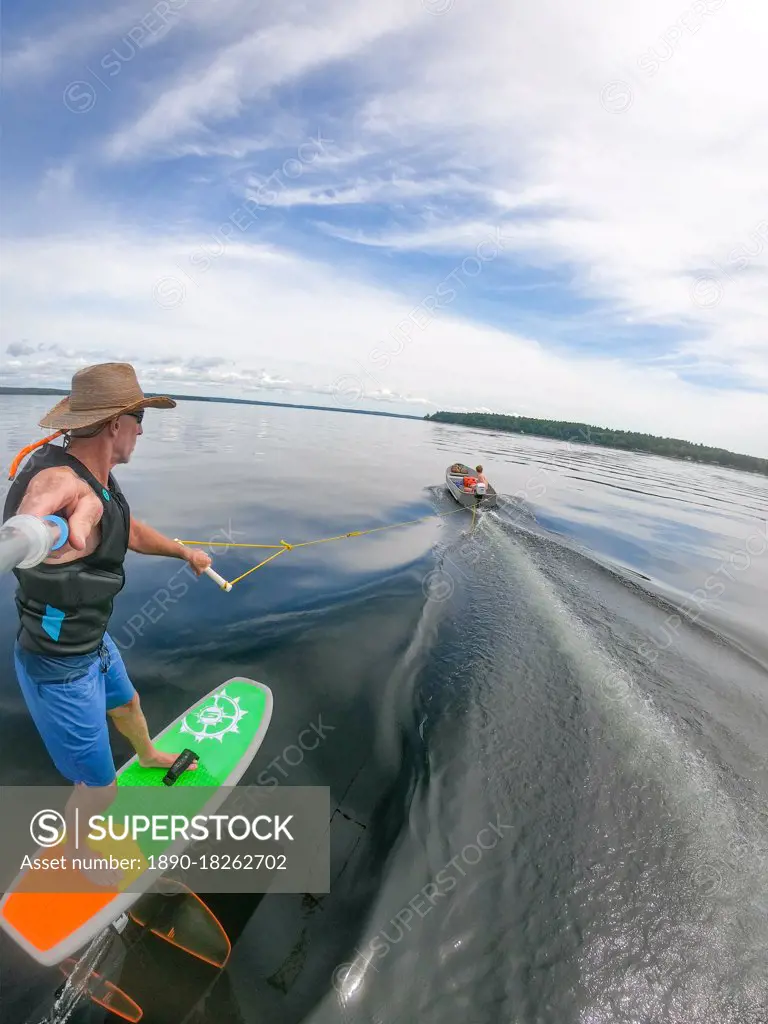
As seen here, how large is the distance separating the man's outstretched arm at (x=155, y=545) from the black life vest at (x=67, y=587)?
2.19ft

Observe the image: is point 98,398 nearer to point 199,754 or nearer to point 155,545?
point 155,545

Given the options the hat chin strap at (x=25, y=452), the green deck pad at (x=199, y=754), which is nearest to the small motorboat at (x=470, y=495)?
the green deck pad at (x=199, y=754)

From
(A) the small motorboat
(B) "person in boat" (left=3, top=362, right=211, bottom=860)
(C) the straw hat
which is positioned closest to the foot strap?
(B) "person in boat" (left=3, top=362, right=211, bottom=860)

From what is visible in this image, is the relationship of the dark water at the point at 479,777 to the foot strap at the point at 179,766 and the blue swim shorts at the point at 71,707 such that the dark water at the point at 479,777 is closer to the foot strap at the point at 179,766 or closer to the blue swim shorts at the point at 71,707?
the foot strap at the point at 179,766

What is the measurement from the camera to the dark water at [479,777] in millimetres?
4168

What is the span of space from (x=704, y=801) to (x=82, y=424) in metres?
9.18

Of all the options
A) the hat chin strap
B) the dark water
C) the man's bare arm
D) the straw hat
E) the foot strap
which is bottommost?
the dark water

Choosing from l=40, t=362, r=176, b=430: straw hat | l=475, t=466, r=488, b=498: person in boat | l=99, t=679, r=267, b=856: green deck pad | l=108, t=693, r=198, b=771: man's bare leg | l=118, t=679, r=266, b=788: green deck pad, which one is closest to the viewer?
l=40, t=362, r=176, b=430: straw hat

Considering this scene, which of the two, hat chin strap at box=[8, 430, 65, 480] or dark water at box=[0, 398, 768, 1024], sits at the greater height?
hat chin strap at box=[8, 430, 65, 480]

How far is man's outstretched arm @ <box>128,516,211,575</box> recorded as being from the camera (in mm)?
4297

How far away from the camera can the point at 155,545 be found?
441 cm

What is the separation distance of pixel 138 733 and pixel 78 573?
2590mm

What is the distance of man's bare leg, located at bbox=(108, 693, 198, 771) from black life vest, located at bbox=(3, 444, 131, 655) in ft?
4.98

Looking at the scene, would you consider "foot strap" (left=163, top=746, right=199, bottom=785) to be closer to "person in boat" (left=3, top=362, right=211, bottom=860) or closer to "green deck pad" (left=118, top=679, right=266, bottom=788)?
"green deck pad" (left=118, top=679, right=266, bottom=788)
